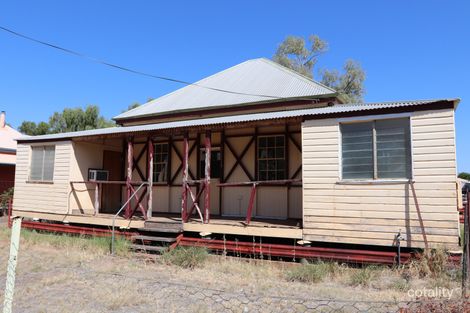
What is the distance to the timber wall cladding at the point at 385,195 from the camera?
7.14m

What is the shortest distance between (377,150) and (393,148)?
31 centimetres

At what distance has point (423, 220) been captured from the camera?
7.27 m

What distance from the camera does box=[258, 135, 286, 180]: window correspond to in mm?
11195

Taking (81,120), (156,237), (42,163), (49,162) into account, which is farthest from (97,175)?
(81,120)

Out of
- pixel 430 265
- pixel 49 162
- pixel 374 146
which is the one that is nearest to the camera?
pixel 430 265

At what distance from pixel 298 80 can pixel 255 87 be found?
1.58 metres

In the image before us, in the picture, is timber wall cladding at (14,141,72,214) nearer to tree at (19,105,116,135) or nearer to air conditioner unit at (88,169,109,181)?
air conditioner unit at (88,169,109,181)

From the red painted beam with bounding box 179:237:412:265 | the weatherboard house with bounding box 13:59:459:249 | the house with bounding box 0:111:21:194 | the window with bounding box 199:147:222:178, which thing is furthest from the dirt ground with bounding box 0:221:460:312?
the house with bounding box 0:111:21:194

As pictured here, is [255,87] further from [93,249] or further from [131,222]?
[93,249]

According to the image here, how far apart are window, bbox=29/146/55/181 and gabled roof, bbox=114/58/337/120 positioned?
3.27m

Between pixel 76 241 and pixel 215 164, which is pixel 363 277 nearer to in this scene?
pixel 215 164

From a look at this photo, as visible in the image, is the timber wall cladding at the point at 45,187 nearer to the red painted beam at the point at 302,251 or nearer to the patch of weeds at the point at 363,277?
the red painted beam at the point at 302,251

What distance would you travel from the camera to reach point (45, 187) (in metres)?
12.7

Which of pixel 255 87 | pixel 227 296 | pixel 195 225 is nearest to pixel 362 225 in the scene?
pixel 227 296
